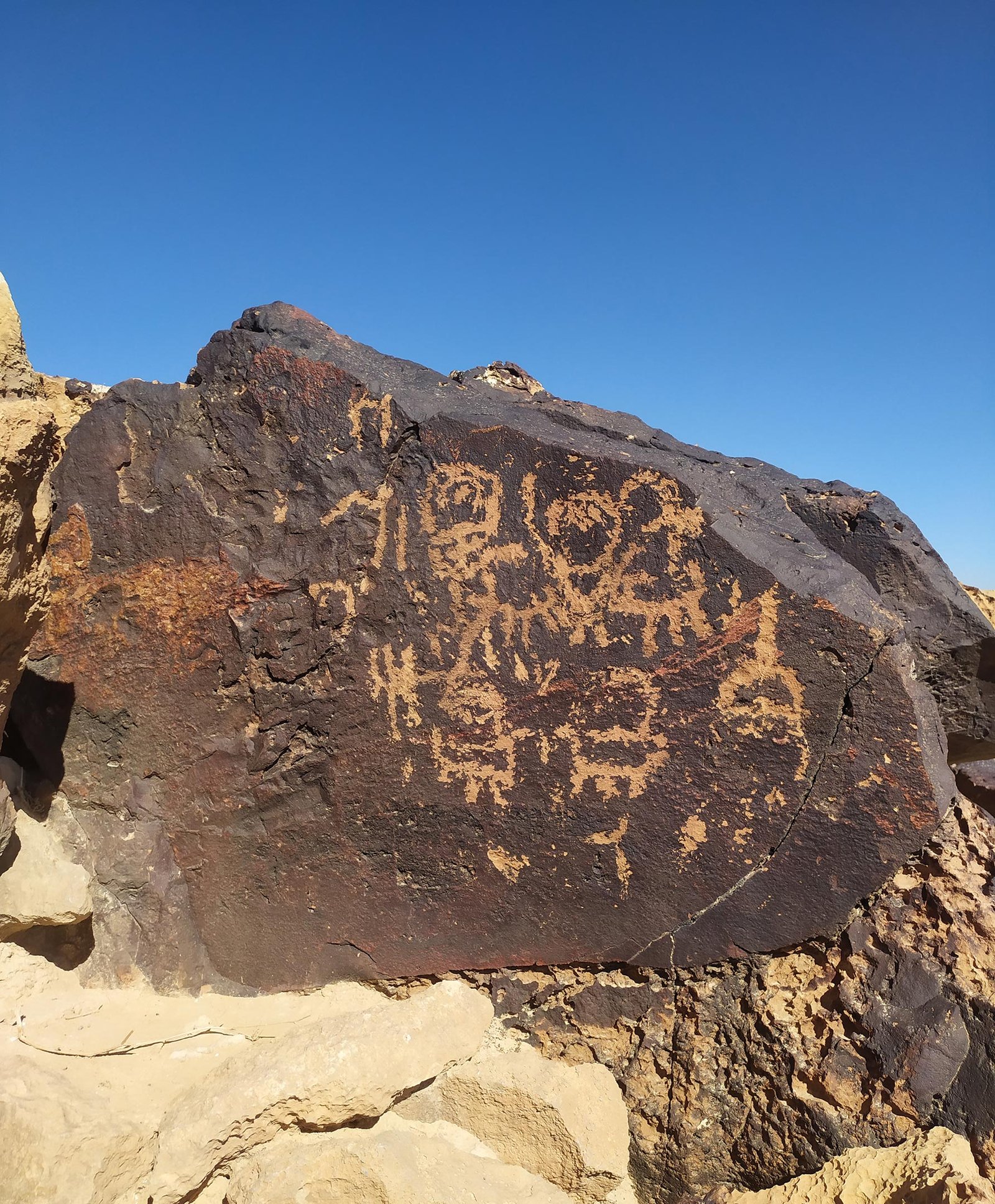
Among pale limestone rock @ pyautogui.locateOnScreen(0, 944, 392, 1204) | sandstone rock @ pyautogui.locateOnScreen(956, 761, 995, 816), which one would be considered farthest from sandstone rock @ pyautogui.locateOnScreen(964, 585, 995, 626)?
pale limestone rock @ pyautogui.locateOnScreen(0, 944, 392, 1204)

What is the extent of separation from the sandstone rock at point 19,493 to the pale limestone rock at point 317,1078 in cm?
97

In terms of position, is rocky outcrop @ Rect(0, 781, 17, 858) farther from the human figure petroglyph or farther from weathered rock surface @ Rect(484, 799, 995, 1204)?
weathered rock surface @ Rect(484, 799, 995, 1204)

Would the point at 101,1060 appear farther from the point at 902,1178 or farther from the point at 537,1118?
the point at 902,1178

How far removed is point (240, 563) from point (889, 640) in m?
1.58

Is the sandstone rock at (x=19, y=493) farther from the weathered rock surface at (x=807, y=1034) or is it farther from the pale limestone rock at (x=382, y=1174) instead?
the weathered rock surface at (x=807, y=1034)

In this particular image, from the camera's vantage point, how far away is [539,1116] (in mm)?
2100

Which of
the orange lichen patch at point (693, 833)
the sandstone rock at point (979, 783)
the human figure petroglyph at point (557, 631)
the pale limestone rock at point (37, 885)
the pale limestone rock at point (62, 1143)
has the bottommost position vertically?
→ the pale limestone rock at point (62, 1143)

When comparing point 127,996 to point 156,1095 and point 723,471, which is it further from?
point 723,471

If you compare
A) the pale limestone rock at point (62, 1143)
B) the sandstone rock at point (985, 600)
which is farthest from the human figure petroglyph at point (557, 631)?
the sandstone rock at point (985, 600)

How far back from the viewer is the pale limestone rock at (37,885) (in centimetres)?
205

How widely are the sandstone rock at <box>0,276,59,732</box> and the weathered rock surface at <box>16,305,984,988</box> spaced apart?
38 centimetres

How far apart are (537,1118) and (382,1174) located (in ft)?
1.36

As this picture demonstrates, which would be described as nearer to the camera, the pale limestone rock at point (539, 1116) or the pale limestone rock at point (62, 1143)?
the pale limestone rock at point (62, 1143)

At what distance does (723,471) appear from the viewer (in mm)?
2342
